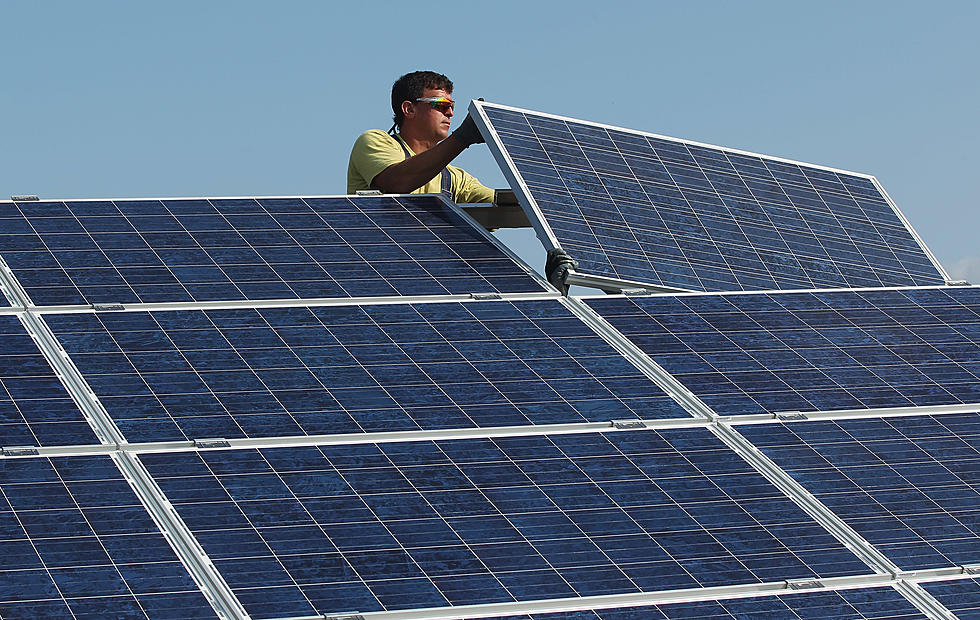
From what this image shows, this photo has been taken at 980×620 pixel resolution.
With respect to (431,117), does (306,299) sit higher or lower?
lower

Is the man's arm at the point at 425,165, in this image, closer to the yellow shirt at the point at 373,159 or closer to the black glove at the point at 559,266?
the yellow shirt at the point at 373,159

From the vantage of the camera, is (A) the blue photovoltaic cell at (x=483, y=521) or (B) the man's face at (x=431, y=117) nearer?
(A) the blue photovoltaic cell at (x=483, y=521)

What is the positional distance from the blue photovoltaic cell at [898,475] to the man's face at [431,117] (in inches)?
218

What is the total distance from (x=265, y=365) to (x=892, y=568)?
4912mm

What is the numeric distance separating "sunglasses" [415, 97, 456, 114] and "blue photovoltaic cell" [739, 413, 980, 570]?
18.4ft

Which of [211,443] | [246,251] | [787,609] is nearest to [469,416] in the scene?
[211,443]

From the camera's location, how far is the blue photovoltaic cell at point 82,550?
9.45 meters

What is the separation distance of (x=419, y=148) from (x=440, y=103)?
0.52m

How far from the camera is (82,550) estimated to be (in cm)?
992

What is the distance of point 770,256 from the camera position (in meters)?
15.8

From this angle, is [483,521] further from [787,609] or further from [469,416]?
[787,609]

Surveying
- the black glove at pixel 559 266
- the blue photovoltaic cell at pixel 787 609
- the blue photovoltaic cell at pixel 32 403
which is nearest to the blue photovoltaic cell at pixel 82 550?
the blue photovoltaic cell at pixel 32 403

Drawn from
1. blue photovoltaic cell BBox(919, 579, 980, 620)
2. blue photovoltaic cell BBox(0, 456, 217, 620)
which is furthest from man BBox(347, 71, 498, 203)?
blue photovoltaic cell BBox(919, 579, 980, 620)

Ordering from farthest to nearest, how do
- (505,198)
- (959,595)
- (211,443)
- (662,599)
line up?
(505,198) → (211,443) → (959,595) → (662,599)
